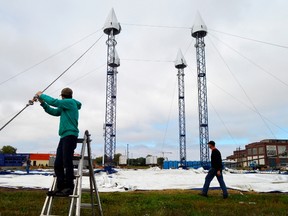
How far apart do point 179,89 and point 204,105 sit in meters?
8.84

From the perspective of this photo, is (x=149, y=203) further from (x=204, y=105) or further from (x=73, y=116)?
(x=204, y=105)

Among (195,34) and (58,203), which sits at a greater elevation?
(195,34)

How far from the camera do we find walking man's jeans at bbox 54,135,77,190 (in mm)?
4379

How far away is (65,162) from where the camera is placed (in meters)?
4.38

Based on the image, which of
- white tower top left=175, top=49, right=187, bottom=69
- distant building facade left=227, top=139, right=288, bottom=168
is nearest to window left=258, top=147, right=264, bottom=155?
distant building facade left=227, top=139, right=288, bottom=168

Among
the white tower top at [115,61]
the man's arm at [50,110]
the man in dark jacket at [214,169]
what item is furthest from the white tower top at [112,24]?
the man's arm at [50,110]

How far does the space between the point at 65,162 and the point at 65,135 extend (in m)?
0.38

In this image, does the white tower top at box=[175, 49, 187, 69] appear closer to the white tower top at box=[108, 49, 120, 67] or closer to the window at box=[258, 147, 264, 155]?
the white tower top at box=[108, 49, 120, 67]

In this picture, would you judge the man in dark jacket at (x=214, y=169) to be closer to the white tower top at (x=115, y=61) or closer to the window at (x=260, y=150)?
the white tower top at (x=115, y=61)

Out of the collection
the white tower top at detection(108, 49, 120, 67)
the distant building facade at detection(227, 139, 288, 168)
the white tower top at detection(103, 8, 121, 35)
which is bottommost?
the distant building facade at detection(227, 139, 288, 168)

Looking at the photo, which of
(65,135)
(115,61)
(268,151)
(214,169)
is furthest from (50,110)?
(268,151)

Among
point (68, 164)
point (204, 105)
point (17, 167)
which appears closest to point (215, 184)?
point (68, 164)

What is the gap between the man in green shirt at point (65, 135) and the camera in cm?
438

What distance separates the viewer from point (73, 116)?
14.9 ft
